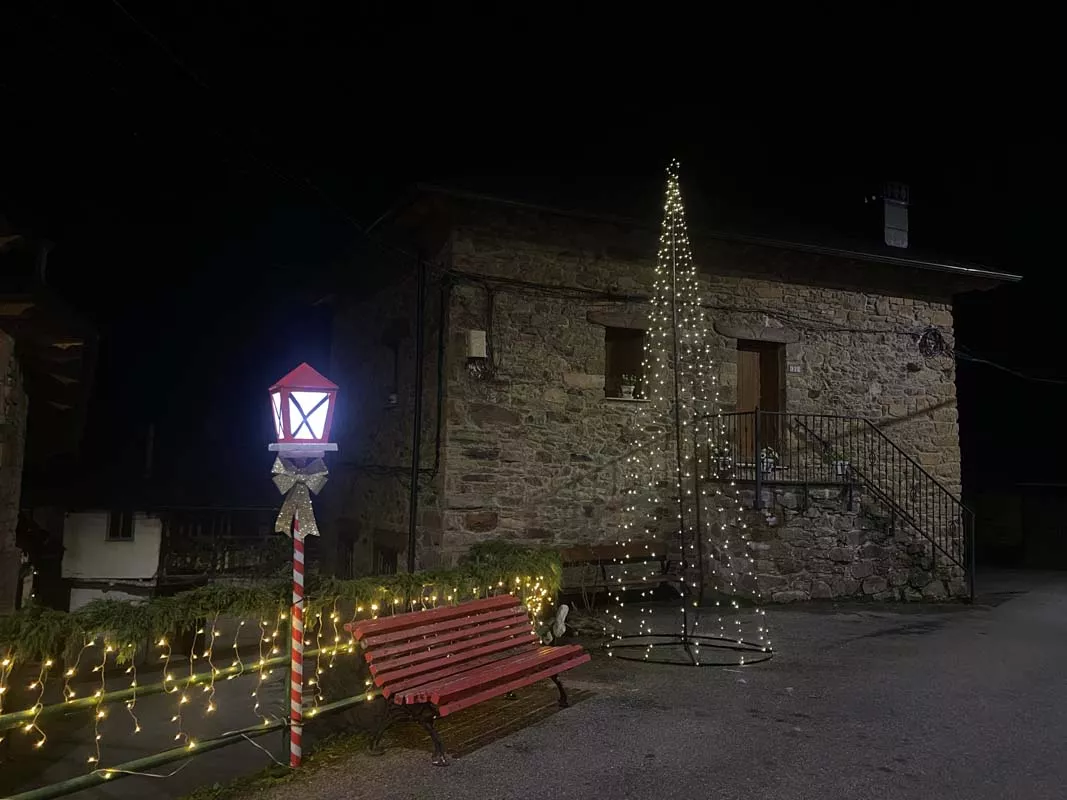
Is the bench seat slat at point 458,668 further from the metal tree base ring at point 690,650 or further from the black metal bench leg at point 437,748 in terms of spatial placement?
the metal tree base ring at point 690,650

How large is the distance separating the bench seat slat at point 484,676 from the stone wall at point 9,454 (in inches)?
204

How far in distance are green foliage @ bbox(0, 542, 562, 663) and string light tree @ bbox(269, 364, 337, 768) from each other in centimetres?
33

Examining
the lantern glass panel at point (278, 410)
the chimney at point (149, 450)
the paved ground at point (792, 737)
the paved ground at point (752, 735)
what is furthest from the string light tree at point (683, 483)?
the chimney at point (149, 450)

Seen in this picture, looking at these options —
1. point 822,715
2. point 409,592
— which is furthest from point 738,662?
point 409,592

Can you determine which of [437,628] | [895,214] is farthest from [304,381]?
[895,214]

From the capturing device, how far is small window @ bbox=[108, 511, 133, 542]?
17.7 metres

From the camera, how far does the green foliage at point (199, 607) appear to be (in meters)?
4.05

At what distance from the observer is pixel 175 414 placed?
19.7m

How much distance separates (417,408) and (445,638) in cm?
530

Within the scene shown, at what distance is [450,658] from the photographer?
17.7 ft

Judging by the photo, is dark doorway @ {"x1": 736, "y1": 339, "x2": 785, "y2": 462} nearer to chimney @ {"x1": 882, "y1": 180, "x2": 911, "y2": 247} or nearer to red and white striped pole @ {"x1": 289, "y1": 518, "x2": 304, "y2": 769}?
chimney @ {"x1": 882, "y1": 180, "x2": 911, "y2": 247}

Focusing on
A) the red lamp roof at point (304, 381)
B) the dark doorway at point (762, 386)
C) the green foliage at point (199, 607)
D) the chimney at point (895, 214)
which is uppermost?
the chimney at point (895, 214)

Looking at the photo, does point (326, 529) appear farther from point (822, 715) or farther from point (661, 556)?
point (822, 715)

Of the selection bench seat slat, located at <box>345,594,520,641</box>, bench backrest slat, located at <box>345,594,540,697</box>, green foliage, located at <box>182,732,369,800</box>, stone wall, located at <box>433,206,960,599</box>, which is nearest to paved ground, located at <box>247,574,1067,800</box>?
green foliage, located at <box>182,732,369,800</box>
